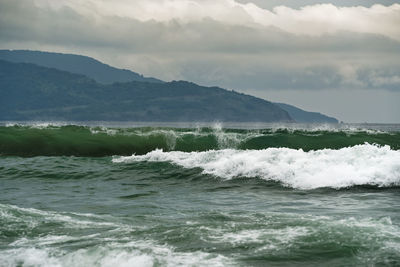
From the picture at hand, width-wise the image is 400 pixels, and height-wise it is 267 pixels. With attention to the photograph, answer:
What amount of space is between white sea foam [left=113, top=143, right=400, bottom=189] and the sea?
0.15ft

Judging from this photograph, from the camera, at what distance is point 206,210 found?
45.4 ft

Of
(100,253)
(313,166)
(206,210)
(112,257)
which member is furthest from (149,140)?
(112,257)

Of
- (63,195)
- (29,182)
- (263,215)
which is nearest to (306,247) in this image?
(263,215)

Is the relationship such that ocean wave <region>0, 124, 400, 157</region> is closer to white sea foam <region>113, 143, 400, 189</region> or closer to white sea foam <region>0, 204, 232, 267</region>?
white sea foam <region>113, 143, 400, 189</region>

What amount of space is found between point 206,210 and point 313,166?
7.18 m

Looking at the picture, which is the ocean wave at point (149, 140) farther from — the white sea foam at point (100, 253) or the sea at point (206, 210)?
the white sea foam at point (100, 253)

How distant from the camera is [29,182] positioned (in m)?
20.8

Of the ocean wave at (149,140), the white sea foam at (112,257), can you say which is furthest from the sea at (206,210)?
the ocean wave at (149,140)

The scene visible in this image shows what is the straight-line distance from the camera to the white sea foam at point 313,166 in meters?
18.1

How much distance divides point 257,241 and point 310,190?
769 centimetres

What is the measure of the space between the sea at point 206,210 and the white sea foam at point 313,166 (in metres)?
0.04

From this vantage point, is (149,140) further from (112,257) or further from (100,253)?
(112,257)

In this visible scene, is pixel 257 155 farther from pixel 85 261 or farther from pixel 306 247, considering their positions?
pixel 85 261


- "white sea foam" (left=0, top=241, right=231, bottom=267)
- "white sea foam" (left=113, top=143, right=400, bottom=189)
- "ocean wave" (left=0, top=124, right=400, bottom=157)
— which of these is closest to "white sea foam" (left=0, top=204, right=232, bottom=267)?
"white sea foam" (left=0, top=241, right=231, bottom=267)
